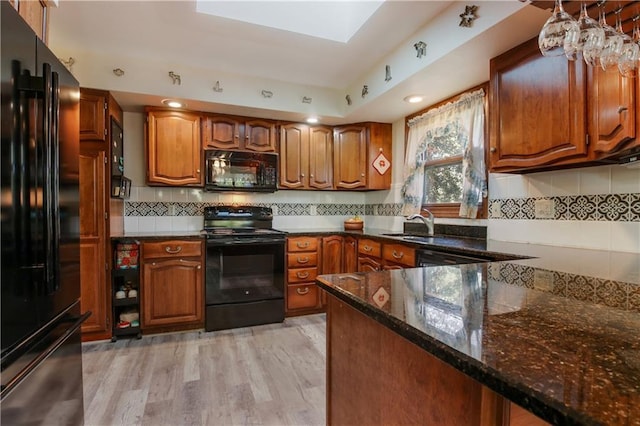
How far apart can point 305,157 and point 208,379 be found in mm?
2382

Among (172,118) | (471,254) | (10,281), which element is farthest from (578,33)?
(172,118)

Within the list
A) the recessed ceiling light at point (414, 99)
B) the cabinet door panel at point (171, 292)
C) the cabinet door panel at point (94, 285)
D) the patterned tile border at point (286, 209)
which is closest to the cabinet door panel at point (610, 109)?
the recessed ceiling light at point (414, 99)

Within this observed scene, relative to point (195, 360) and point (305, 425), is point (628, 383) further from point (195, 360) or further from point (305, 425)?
point (195, 360)

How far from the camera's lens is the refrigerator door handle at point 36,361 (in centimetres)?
84

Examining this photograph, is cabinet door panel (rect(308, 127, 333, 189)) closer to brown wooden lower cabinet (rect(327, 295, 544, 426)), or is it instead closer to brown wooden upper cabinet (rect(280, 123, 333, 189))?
brown wooden upper cabinet (rect(280, 123, 333, 189))

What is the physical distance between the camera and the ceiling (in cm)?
204

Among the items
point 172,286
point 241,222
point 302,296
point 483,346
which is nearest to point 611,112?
point 483,346

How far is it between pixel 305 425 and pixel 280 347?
98 cm

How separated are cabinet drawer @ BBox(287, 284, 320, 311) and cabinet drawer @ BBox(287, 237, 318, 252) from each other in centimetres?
38

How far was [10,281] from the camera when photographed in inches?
35.9

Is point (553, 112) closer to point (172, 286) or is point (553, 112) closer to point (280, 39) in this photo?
point (280, 39)

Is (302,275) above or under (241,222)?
under

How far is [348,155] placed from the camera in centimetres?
377

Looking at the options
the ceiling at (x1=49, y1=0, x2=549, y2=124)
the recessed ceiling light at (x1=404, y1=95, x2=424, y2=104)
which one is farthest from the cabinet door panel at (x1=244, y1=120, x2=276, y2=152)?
the recessed ceiling light at (x1=404, y1=95, x2=424, y2=104)
